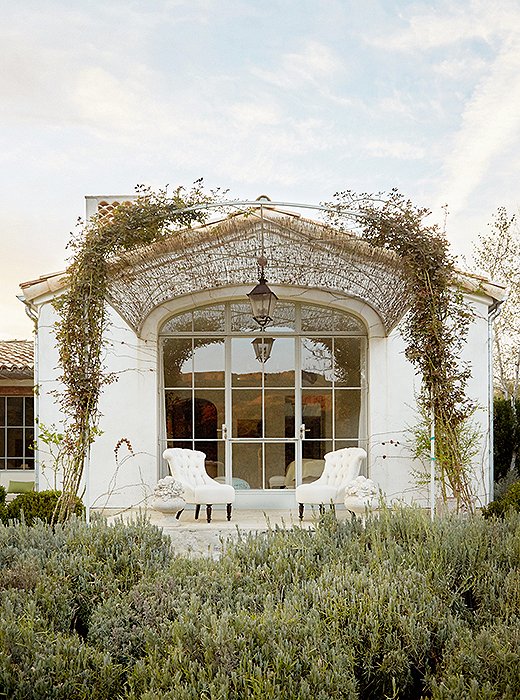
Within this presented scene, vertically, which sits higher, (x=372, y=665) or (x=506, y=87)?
(x=506, y=87)

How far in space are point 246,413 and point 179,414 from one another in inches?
34.5

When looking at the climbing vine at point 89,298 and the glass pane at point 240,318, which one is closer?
the climbing vine at point 89,298

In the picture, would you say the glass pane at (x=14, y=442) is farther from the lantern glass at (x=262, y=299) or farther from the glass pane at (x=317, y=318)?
the lantern glass at (x=262, y=299)

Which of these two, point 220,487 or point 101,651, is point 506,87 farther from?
point 101,651

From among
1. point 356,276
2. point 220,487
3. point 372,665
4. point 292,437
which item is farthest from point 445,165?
point 372,665

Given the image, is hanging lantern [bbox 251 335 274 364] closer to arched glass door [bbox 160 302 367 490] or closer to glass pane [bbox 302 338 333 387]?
arched glass door [bbox 160 302 367 490]

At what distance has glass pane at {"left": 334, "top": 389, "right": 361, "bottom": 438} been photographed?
9.61 m

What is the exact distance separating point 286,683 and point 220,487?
5.26 metres

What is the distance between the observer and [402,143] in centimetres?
925

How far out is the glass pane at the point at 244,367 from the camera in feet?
31.6

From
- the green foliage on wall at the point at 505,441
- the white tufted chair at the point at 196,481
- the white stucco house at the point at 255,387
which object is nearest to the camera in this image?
the white tufted chair at the point at 196,481

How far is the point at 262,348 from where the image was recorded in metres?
9.67

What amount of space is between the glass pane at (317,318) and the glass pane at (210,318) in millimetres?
1067

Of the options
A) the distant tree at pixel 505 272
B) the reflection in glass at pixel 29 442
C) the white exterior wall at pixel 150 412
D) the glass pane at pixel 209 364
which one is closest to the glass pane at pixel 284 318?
the glass pane at pixel 209 364
